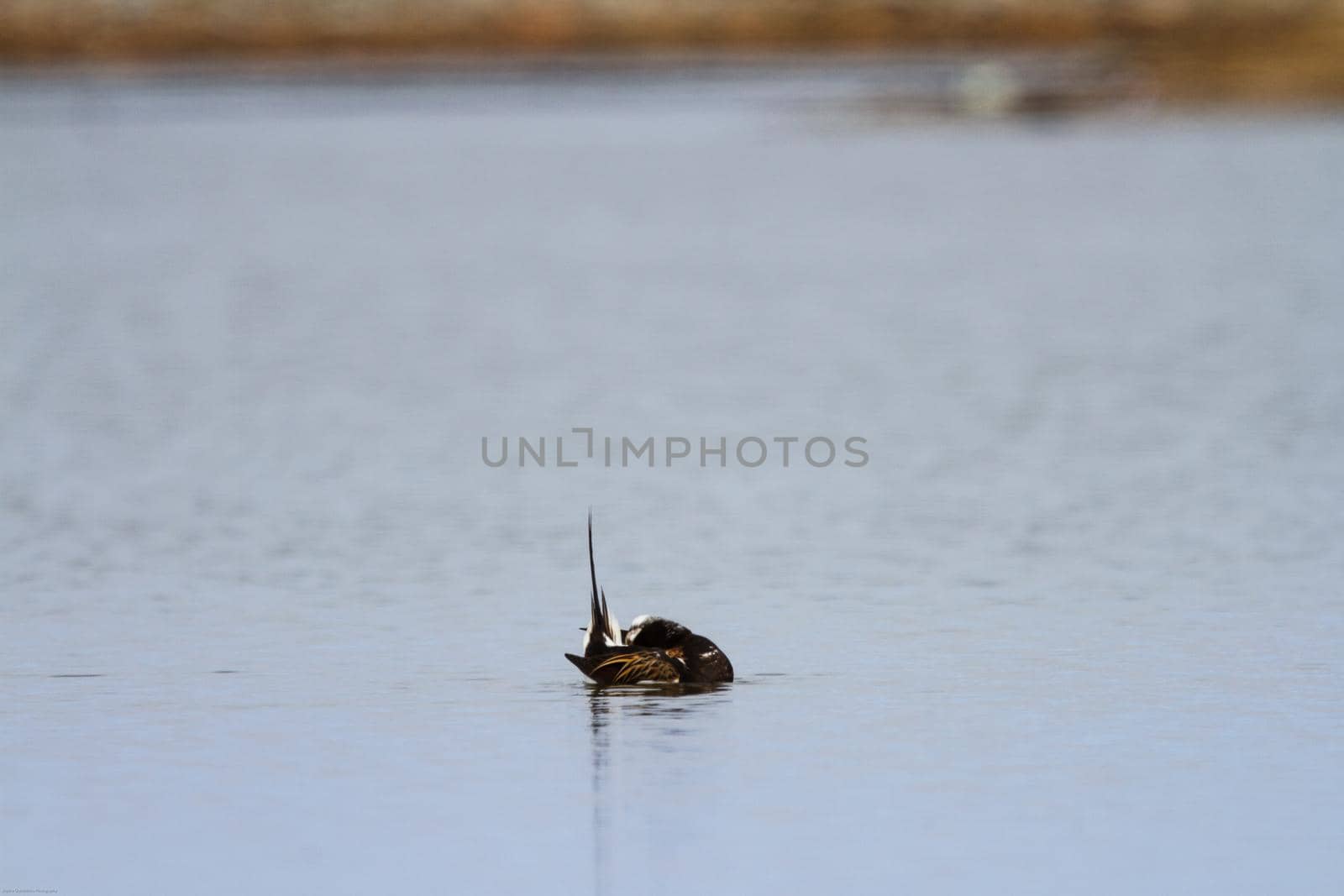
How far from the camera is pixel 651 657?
32.4 ft

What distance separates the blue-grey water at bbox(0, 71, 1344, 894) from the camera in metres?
7.96

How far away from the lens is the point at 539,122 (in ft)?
228

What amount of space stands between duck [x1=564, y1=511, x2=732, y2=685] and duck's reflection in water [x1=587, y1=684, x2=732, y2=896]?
0.04 m

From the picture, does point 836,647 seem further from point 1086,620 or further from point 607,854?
point 607,854

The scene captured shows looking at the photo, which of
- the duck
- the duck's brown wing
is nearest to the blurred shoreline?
the duck

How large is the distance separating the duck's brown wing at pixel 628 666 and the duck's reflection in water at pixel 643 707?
0.05 meters

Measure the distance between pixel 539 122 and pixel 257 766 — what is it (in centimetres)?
6166

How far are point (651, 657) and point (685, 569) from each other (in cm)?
275

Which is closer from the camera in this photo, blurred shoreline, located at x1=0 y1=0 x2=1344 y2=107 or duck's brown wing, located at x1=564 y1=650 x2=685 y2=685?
duck's brown wing, located at x1=564 y1=650 x2=685 y2=685

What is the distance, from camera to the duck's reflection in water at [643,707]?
897 centimetres
